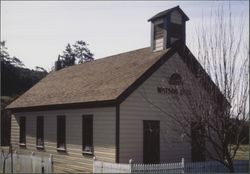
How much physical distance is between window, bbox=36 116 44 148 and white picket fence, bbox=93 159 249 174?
9.38m

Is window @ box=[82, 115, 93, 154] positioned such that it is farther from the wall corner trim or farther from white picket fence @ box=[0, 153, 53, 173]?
white picket fence @ box=[0, 153, 53, 173]

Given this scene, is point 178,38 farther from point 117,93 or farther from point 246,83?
point 246,83

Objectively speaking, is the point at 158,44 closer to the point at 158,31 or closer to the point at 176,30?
the point at 158,31

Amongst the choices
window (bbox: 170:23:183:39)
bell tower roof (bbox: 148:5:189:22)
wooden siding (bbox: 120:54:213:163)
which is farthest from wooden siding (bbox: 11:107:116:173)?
bell tower roof (bbox: 148:5:189:22)

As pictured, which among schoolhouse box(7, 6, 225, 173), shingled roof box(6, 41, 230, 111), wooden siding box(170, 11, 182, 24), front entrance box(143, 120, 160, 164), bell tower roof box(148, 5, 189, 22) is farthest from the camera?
wooden siding box(170, 11, 182, 24)

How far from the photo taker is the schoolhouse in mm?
19375

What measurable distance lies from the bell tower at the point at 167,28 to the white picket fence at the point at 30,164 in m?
8.85

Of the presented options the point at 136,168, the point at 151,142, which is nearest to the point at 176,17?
the point at 151,142

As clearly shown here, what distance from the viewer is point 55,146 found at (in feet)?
79.5

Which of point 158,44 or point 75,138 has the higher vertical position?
point 158,44

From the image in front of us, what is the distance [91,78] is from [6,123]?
46.9ft

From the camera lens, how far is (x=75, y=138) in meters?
22.2

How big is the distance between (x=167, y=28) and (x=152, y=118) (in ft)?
15.8

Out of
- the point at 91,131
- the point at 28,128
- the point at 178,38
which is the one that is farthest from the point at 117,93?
the point at 28,128
